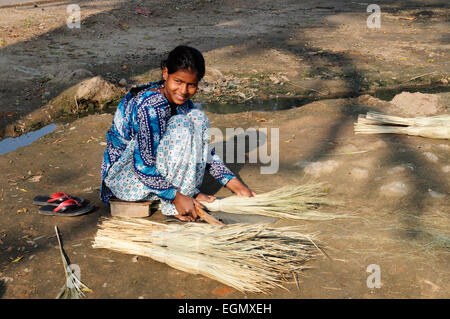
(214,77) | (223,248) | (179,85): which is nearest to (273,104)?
(214,77)

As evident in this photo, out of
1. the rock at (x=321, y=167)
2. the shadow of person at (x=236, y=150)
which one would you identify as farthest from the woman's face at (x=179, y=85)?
the rock at (x=321, y=167)

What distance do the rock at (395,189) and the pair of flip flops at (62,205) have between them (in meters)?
1.84

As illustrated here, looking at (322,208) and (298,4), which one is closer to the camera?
(322,208)

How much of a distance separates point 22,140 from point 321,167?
2.68 metres

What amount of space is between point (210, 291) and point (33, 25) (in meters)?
6.26

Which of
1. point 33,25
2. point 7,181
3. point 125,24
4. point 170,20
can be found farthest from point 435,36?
point 7,181

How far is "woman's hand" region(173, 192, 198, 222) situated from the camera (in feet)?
8.83

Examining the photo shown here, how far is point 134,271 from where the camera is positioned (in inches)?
95.9

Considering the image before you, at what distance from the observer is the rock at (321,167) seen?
343cm

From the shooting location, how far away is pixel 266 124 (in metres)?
4.43

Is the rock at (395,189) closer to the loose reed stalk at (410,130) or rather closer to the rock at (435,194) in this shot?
the rock at (435,194)

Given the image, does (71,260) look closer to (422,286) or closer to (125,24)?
(422,286)

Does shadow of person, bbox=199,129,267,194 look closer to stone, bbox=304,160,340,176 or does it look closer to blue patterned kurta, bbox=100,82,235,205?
stone, bbox=304,160,340,176

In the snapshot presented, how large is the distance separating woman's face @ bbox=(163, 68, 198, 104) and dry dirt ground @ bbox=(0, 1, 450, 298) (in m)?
0.74
